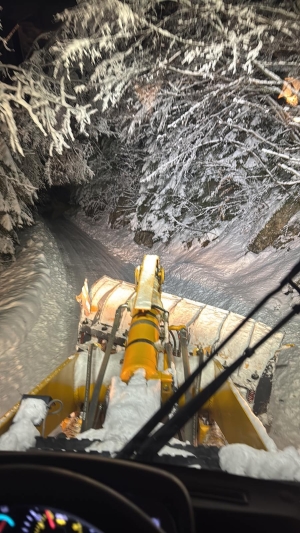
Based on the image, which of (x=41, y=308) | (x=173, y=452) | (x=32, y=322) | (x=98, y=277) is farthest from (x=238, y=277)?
(x=173, y=452)

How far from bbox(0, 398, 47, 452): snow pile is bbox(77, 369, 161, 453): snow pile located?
0.35m

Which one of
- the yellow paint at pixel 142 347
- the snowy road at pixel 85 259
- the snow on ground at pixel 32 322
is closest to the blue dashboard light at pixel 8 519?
the yellow paint at pixel 142 347

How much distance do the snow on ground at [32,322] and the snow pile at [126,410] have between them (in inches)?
124

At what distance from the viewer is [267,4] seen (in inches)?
256

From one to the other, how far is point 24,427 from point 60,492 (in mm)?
1296

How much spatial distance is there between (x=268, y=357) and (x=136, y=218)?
453 inches

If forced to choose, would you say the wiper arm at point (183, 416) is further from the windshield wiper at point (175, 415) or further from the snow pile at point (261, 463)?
the snow pile at point (261, 463)

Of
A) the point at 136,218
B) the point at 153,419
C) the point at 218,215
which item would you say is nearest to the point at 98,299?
the point at 153,419

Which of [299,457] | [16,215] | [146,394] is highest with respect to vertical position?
[16,215]

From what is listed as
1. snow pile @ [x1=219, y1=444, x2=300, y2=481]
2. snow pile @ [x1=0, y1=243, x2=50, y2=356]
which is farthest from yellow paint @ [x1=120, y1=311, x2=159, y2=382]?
Answer: snow pile @ [x1=0, y1=243, x2=50, y2=356]

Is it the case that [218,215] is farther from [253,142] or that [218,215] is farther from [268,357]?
[268,357]

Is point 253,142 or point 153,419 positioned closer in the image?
point 153,419

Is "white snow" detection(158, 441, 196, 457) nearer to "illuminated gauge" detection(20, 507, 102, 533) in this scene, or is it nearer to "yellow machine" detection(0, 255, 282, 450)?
"yellow machine" detection(0, 255, 282, 450)

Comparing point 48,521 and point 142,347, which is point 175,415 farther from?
point 142,347
